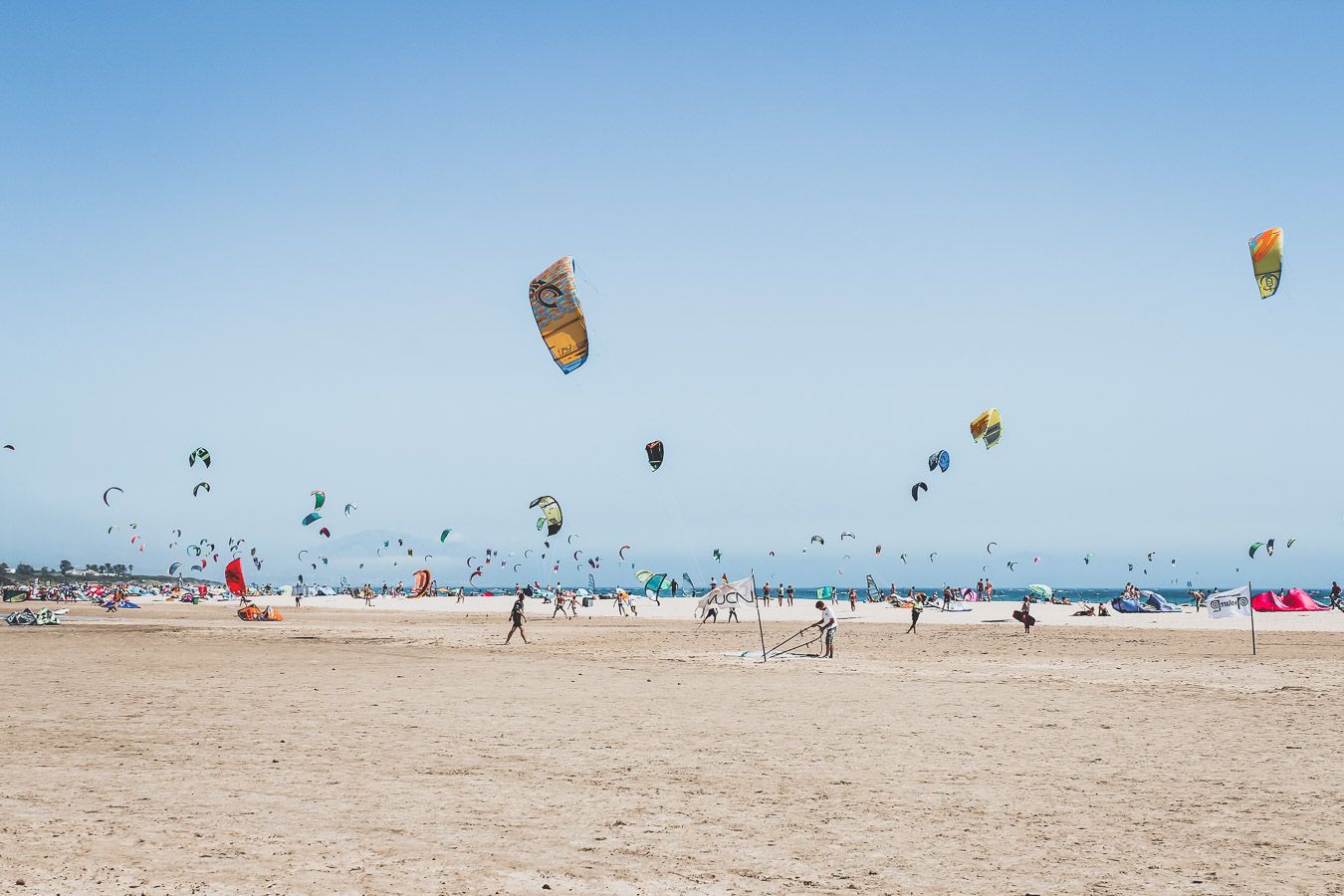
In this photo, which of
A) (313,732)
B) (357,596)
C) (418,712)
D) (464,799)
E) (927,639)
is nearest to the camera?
(464,799)

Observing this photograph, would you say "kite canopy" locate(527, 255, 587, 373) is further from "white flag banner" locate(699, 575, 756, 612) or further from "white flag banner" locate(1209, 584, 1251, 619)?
"white flag banner" locate(1209, 584, 1251, 619)

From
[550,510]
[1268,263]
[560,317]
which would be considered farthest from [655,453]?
[1268,263]

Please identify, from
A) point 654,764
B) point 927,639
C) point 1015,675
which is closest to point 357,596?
point 927,639

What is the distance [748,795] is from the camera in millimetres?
8430

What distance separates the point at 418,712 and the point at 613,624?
28.6 meters

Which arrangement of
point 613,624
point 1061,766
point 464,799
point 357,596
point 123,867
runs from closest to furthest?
point 123,867 → point 464,799 → point 1061,766 → point 613,624 → point 357,596

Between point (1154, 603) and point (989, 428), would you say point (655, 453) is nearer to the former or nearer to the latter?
point (989, 428)

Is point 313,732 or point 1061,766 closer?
point 1061,766

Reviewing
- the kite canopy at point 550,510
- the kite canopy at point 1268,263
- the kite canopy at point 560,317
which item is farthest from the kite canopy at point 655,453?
the kite canopy at point 1268,263

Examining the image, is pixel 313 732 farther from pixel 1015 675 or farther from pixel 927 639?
pixel 927 639

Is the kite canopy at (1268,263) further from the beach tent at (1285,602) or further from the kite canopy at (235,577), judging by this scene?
the kite canopy at (235,577)

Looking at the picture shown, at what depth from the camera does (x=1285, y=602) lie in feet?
135

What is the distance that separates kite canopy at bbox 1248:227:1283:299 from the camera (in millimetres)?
22156

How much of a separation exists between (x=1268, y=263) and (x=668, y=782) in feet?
66.9
